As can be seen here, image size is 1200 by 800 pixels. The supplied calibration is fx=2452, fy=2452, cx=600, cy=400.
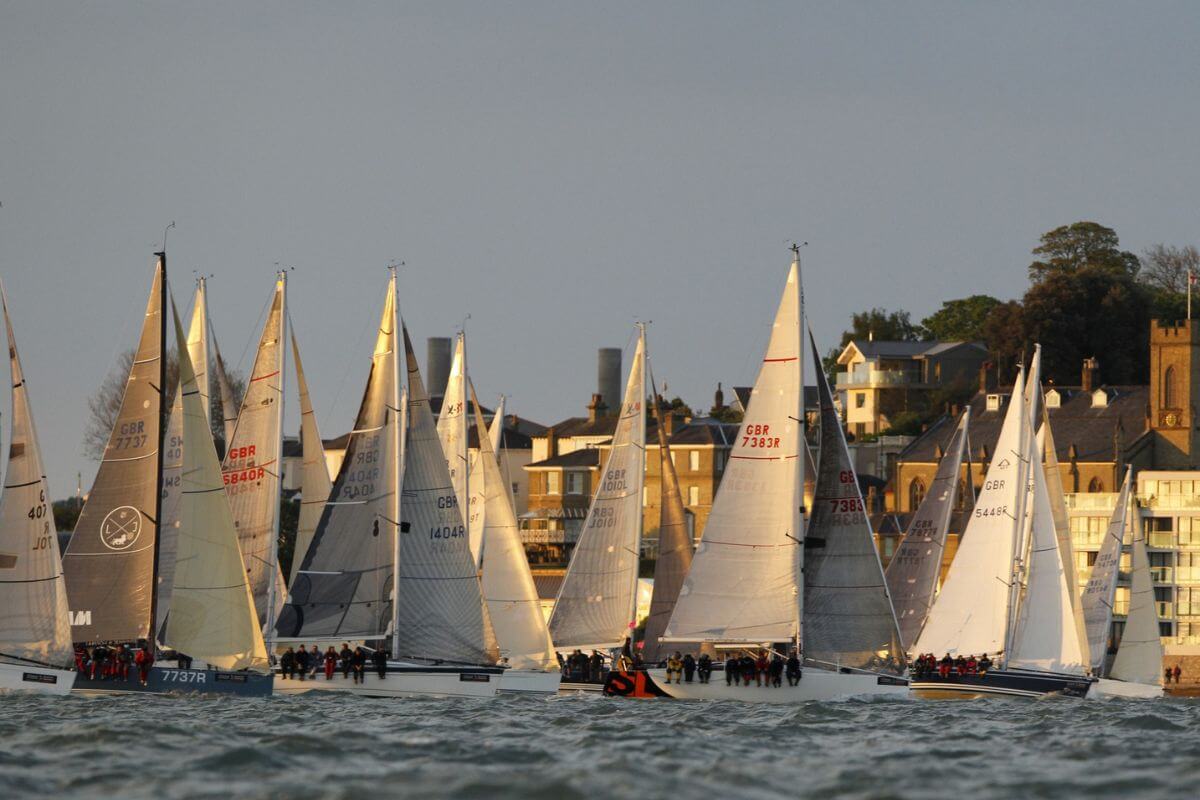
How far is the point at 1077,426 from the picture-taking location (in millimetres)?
116125

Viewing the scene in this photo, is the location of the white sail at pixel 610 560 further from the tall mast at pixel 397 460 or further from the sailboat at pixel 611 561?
the tall mast at pixel 397 460

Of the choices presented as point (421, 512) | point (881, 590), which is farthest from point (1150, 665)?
point (421, 512)

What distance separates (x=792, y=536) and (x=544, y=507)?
256 feet

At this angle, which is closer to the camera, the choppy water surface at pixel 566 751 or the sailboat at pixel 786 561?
the choppy water surface at pixel 566 751

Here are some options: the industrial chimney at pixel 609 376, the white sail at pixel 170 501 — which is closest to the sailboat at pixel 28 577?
the white sail at pixel 170 501

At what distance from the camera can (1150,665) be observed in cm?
7569

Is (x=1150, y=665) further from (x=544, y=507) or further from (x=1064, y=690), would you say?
(x=544, y=507)

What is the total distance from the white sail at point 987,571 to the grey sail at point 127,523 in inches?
955

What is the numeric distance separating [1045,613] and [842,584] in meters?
11.4

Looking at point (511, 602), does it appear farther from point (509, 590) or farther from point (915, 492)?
point (915, 492)

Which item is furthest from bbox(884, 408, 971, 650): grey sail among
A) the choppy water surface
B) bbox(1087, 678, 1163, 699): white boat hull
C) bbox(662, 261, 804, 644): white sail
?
the choppy water surface

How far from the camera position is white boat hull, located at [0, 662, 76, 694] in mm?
49062

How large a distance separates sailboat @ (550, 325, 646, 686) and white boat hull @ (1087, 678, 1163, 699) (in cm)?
1480

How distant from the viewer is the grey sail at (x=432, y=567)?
54.8 m
